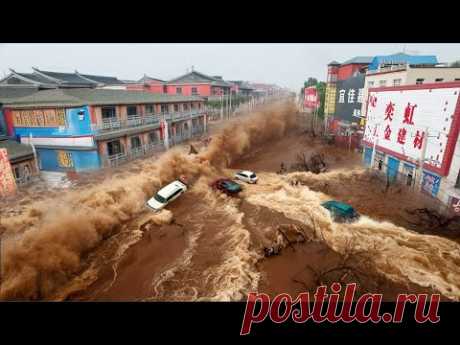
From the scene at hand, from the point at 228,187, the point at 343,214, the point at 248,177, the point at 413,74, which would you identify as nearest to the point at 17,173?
the point at 228,187

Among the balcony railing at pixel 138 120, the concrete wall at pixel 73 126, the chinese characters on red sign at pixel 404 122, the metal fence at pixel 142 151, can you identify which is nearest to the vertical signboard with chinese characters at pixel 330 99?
the chinese characters on red sign at pixel 404 122

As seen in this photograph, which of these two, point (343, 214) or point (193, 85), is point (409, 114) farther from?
point (193, 85)

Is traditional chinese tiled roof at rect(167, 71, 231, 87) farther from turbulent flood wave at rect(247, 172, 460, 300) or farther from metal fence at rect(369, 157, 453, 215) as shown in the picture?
turbulent flood wave at rect(247, 172, 460, 300)

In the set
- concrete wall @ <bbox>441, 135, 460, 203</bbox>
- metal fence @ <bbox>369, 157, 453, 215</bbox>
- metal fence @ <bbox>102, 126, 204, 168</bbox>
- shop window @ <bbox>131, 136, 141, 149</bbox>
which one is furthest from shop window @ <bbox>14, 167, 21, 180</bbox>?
concrete wall @ <bbox>441, 135, 460, 203</bbox>

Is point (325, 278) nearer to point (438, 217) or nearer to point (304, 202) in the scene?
point (304, 202)

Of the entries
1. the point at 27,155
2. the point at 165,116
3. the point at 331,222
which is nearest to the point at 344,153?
the point at 331,222

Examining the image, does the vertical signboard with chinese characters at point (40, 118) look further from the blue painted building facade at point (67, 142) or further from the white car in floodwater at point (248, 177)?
the white car in floodwater at point (248, 177)
